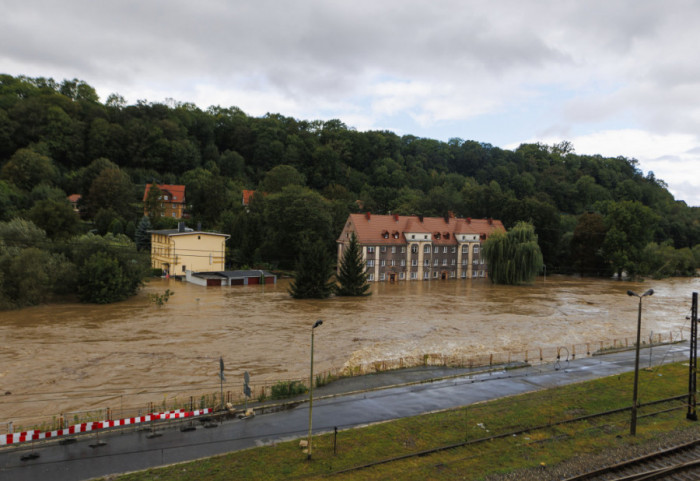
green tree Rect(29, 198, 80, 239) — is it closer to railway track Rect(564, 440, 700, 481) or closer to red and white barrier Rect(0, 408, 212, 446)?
red and white barrier Rect(0, 408, 212, 446)

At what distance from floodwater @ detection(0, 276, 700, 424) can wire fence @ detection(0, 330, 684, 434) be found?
21.0 inches

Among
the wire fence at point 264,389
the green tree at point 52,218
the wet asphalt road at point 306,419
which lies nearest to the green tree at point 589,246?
the wire fence at point 264,389

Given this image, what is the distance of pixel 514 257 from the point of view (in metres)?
70.7

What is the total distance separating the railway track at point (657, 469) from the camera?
15016 mm

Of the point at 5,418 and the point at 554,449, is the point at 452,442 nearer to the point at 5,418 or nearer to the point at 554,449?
the point at 554,449

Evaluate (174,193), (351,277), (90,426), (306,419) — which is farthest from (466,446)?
(174,193)

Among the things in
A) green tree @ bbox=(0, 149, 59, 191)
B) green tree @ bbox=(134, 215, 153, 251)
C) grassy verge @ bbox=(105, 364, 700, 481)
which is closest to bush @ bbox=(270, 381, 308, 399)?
grassy verge @ bbox=(105, 364, 700, 481)

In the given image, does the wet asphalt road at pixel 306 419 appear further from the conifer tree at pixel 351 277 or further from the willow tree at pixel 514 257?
the willow tree at pixel 514 257

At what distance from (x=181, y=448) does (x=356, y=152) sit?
129624 mm

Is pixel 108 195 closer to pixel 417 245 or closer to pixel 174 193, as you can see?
pixel 174 193

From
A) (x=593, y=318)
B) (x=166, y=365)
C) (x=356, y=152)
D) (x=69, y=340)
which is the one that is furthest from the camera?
(x=356, y=152)

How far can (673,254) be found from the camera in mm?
88500

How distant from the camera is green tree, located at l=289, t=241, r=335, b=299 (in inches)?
2055

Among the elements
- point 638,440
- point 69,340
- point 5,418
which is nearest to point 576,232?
point 638,440
